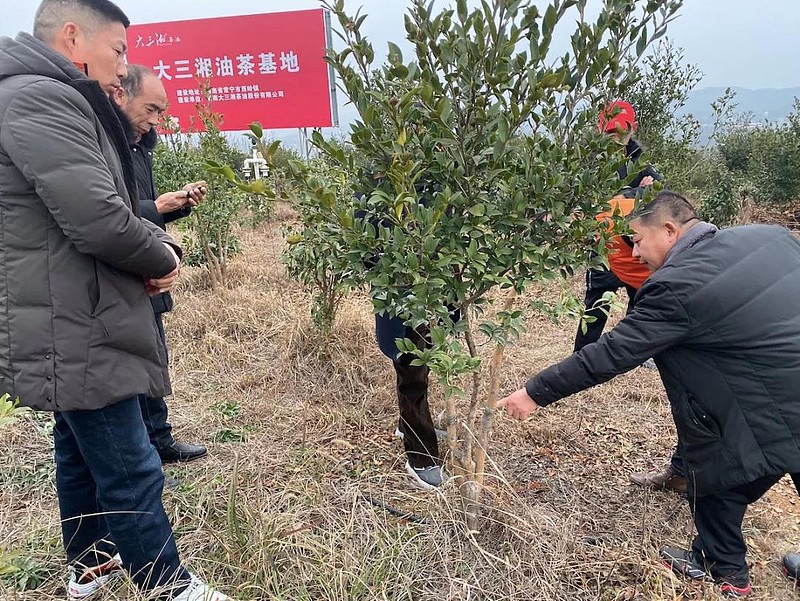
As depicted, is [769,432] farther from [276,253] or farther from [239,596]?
[276,253]

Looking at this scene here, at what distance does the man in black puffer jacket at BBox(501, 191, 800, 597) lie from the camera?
191 centimetres

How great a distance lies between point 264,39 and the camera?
1144 centimetres

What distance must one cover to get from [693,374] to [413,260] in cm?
116

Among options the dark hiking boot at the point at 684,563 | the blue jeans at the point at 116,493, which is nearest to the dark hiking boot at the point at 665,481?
the dark hiking boot at the point at 684,563

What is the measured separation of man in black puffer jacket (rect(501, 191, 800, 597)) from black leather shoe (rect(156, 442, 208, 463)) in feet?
5.81

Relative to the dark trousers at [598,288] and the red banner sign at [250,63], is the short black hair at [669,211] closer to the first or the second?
the dark trousers at [598,288]

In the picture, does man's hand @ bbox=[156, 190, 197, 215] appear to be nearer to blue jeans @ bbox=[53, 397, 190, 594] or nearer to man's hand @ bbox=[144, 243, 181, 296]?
man's hand @ bbox=[144, 243, 181, 296]

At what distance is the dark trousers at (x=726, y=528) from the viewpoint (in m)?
2.05

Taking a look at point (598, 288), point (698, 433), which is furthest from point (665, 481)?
point (598, 288)

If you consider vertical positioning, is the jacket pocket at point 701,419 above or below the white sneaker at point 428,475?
above

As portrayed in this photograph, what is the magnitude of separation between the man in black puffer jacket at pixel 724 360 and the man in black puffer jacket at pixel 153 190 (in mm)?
1727

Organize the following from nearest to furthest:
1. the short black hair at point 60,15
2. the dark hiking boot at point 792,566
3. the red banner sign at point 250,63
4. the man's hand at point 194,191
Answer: the short black hair at point 60,15 < the dark hiking boot at point 792,566 < the man's hand at point 194,191 < the red banner sign at point 250,63

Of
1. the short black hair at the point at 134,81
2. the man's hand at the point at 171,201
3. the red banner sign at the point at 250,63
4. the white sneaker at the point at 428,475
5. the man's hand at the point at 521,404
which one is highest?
the red banner sign at the point at 250,63

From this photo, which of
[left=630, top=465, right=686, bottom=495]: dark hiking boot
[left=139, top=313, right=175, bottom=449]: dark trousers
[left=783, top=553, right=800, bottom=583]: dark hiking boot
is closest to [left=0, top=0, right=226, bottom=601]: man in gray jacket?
[left=139, top=313, right=175, bottom=449]: dark trousers
